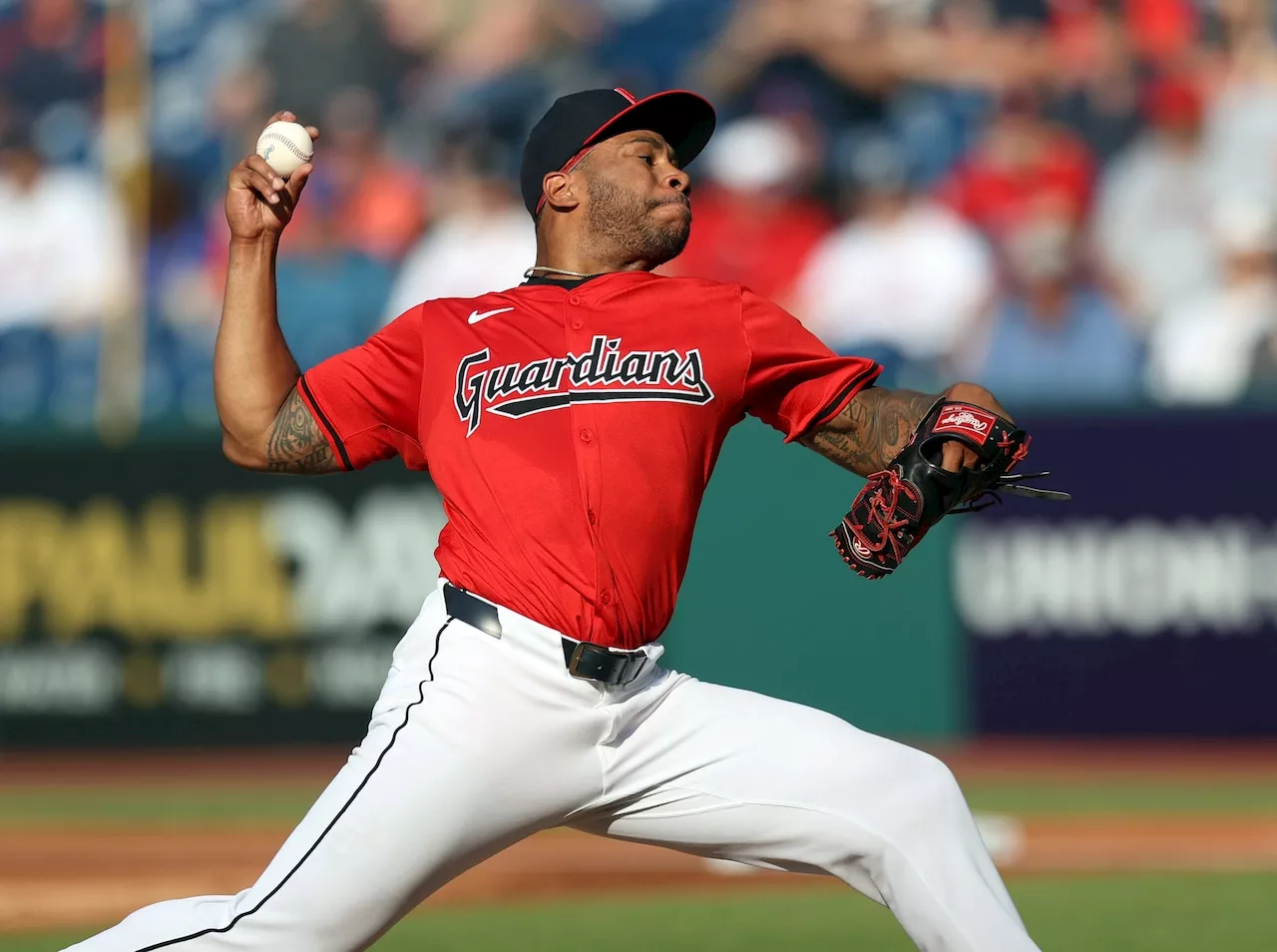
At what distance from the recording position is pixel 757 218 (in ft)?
35.7

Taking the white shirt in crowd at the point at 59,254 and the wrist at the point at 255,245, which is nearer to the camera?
the wrist at the point at 255,245

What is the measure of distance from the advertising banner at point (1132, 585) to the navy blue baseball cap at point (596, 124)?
535cm

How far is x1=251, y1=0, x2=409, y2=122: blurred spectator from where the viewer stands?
39.1 feet

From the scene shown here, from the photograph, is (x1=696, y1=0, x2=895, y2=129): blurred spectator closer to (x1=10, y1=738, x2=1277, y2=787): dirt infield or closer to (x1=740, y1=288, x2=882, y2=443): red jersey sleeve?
(x1=10, y1=738, x2=1277, y2=787): dirt infield

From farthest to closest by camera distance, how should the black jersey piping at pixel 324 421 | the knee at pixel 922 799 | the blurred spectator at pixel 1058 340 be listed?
the blurred spectator at pixel 1058 340 < the black jersey piping at pixel 324 421 < the knee at pixel 922 799

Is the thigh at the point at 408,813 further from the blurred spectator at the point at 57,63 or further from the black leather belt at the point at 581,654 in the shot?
the blurred spectator at the point at 57,63

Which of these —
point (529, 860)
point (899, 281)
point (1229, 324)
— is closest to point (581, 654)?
point (529, 860)

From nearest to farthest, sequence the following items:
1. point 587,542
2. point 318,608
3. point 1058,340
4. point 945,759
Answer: point 587,542, point 945,759, point 318,608, point 1058,340

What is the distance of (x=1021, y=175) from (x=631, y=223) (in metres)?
7.43

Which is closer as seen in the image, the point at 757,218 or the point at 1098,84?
the point at 757,218

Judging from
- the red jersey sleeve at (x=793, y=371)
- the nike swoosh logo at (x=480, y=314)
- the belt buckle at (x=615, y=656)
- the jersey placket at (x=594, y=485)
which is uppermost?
the nike swoosh logo at (x=480, y=314)

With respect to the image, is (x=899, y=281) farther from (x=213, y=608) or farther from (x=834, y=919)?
(x=834, y=919)

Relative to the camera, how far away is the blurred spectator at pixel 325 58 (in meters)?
11.9

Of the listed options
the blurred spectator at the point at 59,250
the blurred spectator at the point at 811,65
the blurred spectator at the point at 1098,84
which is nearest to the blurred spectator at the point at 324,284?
the blurred spectator at the point at 59,250
